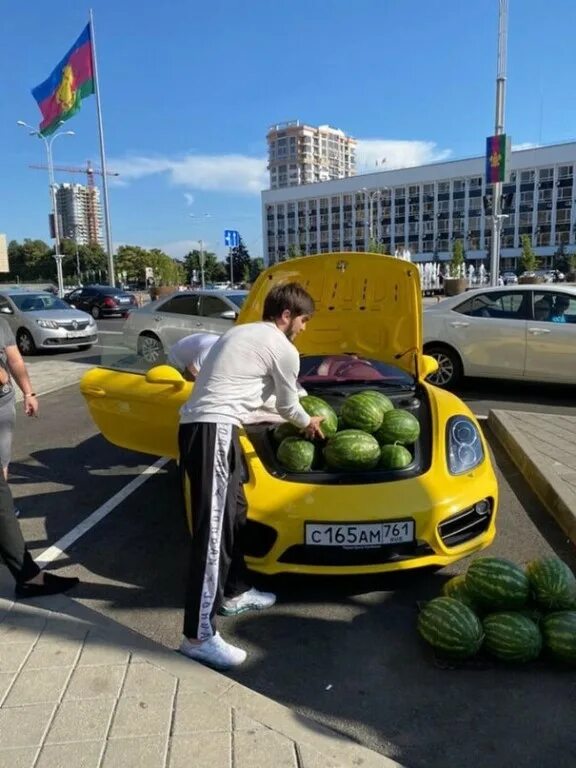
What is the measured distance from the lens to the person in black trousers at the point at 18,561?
10.4 ft

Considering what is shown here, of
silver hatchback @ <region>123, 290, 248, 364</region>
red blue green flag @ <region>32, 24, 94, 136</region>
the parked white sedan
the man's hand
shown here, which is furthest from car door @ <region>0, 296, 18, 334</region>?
red blue green flag @ <region>32, 24, 94, 136</region>

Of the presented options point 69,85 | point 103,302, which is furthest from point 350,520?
point 69,85

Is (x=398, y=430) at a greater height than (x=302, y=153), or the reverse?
(x=302, y=153)

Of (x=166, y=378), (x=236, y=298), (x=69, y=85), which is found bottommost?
(x=166, y=378)

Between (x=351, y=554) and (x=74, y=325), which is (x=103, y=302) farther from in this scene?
(x=351, y=554)

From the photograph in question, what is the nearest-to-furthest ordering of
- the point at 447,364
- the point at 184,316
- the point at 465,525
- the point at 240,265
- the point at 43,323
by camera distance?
1. the point at 465,525
2. the point at 447,364
3. the point at 184,316
4. the point at 43,323
5. the point at 240,265

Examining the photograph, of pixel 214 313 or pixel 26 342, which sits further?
pixel 26 342

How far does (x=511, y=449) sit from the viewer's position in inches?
224

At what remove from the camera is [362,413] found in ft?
12.2

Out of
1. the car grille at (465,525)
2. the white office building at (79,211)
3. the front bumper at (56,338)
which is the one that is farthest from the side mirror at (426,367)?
the white office building at (79,211)

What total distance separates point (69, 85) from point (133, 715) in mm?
33757

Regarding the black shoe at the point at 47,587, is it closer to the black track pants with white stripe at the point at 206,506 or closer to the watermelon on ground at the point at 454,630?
the black track pants with white stripe at the point at 206,506

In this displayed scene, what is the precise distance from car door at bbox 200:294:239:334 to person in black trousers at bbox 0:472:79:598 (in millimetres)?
7837

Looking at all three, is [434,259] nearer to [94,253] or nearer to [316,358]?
[94,253]
